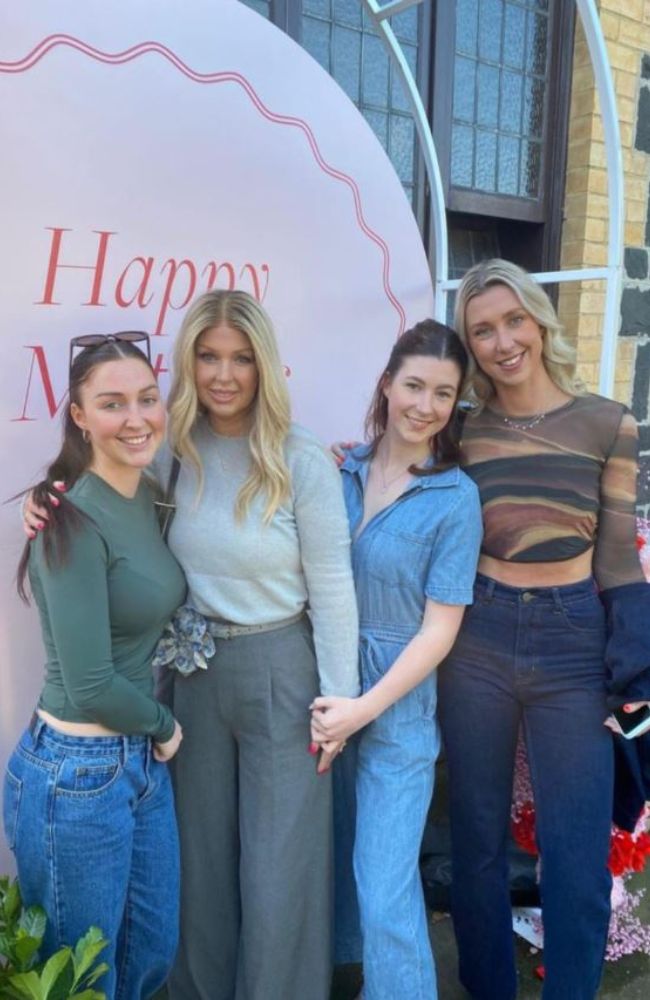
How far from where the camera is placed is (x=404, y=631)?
1812 mm

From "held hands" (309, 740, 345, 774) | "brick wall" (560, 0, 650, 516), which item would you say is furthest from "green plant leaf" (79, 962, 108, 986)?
"brick wall" (560, 0, 650, 516)

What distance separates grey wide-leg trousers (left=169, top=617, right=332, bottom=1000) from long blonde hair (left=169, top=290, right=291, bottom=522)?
1.03 feet

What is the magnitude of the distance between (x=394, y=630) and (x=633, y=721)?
22.7 inches

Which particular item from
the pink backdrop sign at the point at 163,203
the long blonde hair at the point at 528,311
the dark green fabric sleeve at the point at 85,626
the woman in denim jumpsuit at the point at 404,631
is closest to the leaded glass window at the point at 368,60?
the pink backdrop sign at the point at 163,203

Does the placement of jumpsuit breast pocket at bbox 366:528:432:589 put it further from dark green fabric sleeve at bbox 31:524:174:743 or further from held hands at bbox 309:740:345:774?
dark green fabric sleeve at bbox 31:524:174:743

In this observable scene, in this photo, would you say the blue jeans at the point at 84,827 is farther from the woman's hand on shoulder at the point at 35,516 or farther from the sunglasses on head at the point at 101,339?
the sunglasses on head at the point at 101,339

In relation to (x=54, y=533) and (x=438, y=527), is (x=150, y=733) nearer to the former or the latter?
(x=54, y=533)

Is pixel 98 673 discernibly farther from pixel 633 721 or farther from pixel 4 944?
pixel 633 721

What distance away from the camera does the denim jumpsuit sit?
177 cm

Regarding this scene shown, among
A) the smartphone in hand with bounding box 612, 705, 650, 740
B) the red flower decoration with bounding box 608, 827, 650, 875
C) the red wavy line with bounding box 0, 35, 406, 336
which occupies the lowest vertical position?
the red flower decoration with bounding box 608, 827, 650, 875

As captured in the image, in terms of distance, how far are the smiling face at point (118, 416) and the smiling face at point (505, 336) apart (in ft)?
2.54

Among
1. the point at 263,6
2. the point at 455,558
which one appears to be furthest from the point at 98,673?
the point at 263,6

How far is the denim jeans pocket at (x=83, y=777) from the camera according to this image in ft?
4.91

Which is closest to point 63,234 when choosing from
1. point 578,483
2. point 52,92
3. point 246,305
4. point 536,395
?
point 52,92
